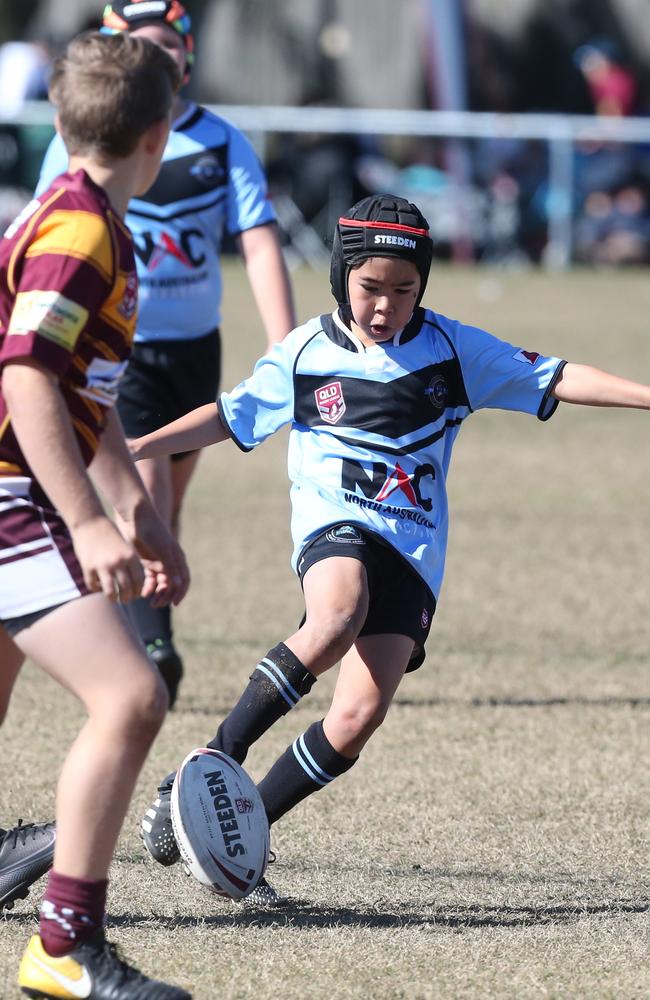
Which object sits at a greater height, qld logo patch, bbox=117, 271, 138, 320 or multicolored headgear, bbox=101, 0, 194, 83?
multicolored headgear, bbox=101, 0, 194, 83

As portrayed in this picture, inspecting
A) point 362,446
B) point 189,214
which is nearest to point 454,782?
point 362,446

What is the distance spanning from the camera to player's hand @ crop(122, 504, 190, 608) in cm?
325

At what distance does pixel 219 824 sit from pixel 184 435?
3.05 feet

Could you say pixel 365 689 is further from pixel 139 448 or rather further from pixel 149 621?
pixel 149 621

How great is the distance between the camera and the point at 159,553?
3.28 m

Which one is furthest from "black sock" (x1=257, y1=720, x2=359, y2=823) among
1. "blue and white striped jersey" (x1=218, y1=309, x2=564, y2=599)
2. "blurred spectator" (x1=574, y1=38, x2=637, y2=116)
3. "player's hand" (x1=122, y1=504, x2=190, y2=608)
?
"blurred spectator" (x1=574, y1=38, x2=637, y2=116)

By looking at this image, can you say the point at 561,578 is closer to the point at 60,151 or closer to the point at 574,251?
the point at 60,151

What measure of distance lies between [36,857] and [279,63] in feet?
78.9

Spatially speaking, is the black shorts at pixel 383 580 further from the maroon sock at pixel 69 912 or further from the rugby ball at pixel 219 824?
the maroon sock at pixel 69 912

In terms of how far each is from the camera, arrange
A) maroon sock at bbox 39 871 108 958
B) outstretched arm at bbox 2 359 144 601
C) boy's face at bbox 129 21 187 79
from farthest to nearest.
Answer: boy's face at bbox 129 21 187 79, maroon sock at bbox 39 871 108 958, outstretched arm at bbox 2 359 144 601

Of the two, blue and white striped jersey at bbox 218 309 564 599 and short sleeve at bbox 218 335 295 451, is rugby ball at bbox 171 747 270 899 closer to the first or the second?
blue and white striped jersey at bbox 218 309 564 599

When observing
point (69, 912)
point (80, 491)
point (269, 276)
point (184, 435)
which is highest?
point (80, 491)

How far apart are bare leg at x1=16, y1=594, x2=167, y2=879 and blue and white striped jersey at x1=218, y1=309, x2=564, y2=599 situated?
3.46ft

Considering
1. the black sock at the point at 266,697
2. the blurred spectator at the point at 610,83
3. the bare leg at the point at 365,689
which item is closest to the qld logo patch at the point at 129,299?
the black sock at the point at 266,697
